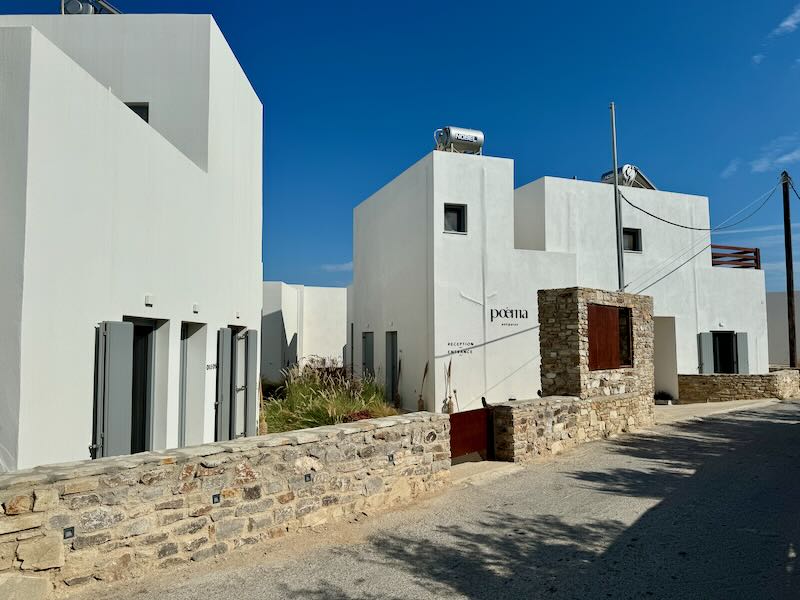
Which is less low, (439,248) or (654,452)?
(439,248)

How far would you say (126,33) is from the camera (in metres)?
7.75

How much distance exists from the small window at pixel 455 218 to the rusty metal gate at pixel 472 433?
6.38 meters

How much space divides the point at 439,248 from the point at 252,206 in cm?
483

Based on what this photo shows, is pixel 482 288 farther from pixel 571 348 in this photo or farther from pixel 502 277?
pixel 571 348

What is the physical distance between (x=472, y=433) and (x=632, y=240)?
1122cm

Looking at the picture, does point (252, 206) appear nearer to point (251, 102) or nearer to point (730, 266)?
point (251, 102)

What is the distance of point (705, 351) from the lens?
1689 cm

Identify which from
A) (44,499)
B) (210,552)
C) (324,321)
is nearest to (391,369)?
(324,321)

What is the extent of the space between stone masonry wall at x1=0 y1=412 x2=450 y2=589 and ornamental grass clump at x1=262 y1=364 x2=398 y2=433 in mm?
3919

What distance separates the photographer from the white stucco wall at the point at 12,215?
3756mm

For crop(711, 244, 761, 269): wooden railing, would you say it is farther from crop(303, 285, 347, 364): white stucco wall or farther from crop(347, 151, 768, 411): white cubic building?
crop(303, 285, 347, 364): white stucco wall

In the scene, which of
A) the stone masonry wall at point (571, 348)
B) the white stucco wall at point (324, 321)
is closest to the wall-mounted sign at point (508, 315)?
the stone masonry wall at point (571, 348)

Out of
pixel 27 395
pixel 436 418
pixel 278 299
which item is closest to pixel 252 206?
pixel 436 418

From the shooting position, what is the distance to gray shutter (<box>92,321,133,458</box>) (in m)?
4.71
